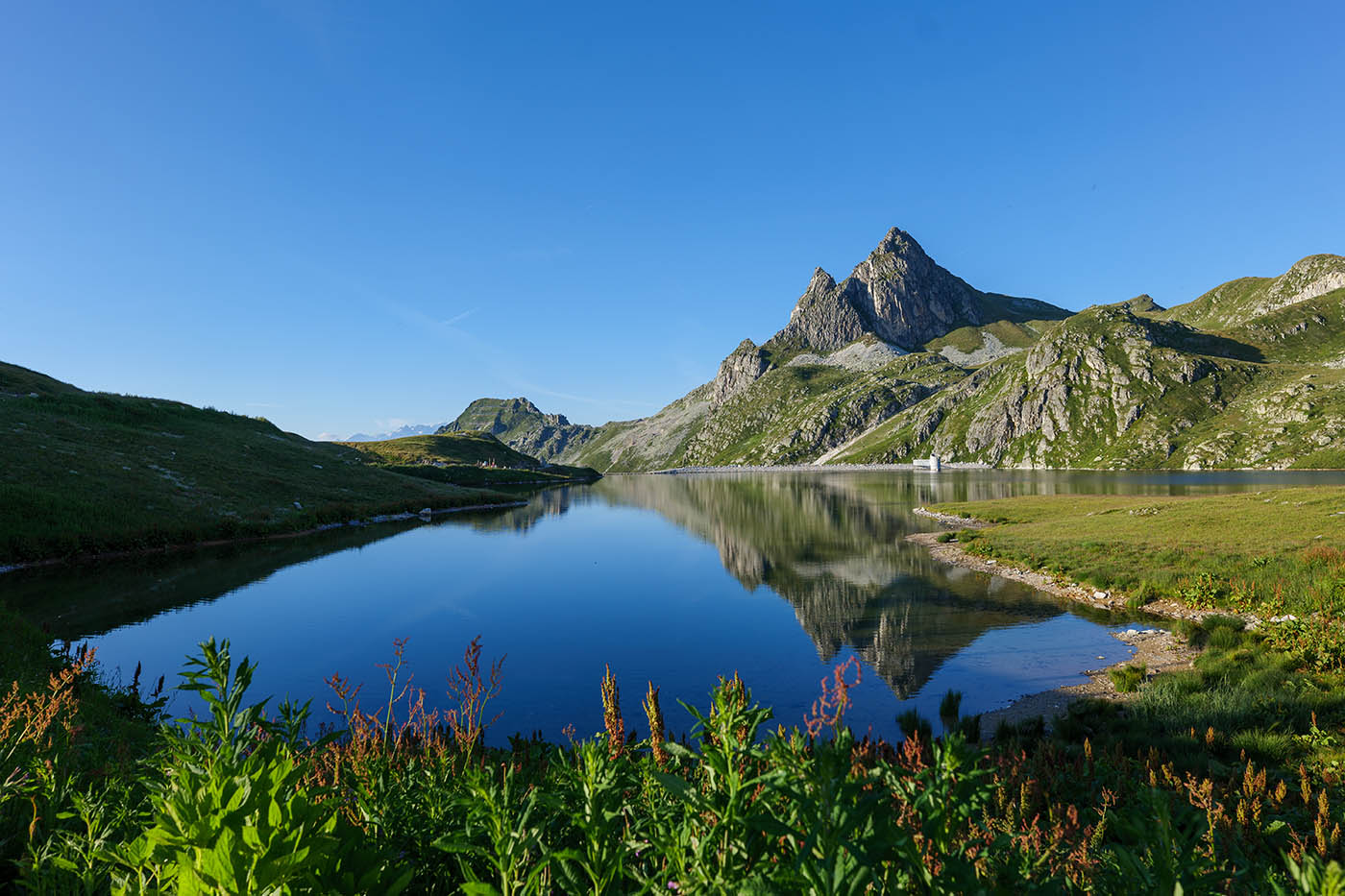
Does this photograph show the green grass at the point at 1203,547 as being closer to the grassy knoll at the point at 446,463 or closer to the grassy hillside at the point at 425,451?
the grassy knoll at the point at 446,463

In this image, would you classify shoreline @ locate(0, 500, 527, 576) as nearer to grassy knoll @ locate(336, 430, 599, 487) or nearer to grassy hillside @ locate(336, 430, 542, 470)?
grassy knoll @ locate(336, 430, 599, 487)

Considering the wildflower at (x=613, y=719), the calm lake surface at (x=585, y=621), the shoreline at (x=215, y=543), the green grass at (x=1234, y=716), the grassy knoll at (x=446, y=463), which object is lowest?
the calm lake surface at (x=585, y=621)

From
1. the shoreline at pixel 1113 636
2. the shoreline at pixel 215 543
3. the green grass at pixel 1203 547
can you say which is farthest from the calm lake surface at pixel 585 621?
the green grass at pixel 1203 547

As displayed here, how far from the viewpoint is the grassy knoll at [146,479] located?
1428 inches

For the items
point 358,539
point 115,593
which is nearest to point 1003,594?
point 115,593

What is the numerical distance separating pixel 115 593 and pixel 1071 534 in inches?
2346

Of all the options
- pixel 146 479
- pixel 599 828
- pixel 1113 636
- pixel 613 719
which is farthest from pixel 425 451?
pixel 599 828

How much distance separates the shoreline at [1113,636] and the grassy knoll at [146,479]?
159 ft

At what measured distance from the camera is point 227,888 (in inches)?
92.0

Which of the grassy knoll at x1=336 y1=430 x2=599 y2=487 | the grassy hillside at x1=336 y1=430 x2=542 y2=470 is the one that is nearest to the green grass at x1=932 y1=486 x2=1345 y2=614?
the grassy knoll at x1=336 y1=430 x2=599 y2=487

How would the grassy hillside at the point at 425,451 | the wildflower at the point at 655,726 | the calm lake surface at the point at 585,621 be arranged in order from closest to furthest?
1. the wildflower at the point at 655,726
2. the calm lake surface at the point at 585,621
3. the grassy hillside at the point at 425,451

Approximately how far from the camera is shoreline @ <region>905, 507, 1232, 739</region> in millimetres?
17438

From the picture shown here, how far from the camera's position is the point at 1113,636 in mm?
24359

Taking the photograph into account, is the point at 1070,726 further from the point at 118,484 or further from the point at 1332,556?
the point at 118,484
